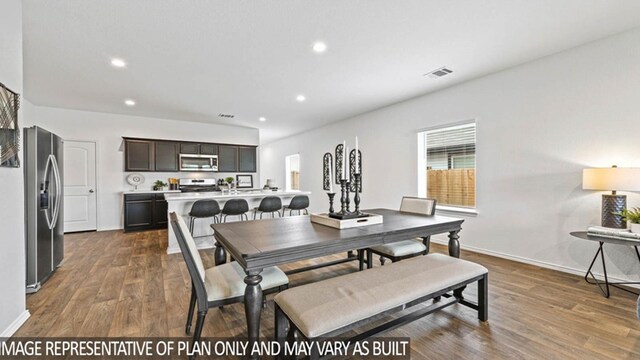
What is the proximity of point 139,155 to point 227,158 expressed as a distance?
1.92 metres

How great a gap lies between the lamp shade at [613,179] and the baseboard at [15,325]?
198 inches

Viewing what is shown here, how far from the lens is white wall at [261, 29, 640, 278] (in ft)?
9.02

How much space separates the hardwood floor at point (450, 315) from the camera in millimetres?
1788

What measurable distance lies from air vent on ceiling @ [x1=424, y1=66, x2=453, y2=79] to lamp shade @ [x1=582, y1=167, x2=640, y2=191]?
1.91m

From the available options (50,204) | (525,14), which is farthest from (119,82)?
(525,14)

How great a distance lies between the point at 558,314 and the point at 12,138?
4.51m

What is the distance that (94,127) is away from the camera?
18.7 feet

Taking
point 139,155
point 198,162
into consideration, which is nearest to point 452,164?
point 198,162

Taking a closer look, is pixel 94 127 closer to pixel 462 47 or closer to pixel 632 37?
pixel 462 47

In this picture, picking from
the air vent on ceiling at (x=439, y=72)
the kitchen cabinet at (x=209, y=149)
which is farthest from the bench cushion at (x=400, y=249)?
the kitchen cabinet at (x=209, y=149)

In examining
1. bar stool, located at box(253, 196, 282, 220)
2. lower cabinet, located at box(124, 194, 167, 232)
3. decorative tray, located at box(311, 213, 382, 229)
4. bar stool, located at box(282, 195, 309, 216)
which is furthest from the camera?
lower cabinet, located at box(124, 194, 167, 232)

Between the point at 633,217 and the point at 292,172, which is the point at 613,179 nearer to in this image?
the point at 633,217

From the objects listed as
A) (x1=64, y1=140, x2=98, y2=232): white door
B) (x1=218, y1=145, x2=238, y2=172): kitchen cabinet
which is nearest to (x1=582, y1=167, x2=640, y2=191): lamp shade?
(x1=218, y1=145, x2=238, y2=172): kitchen cabinet

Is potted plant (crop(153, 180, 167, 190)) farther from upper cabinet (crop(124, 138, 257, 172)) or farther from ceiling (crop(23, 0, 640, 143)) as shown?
ceiling (crop(23, 0, 640, 143))
